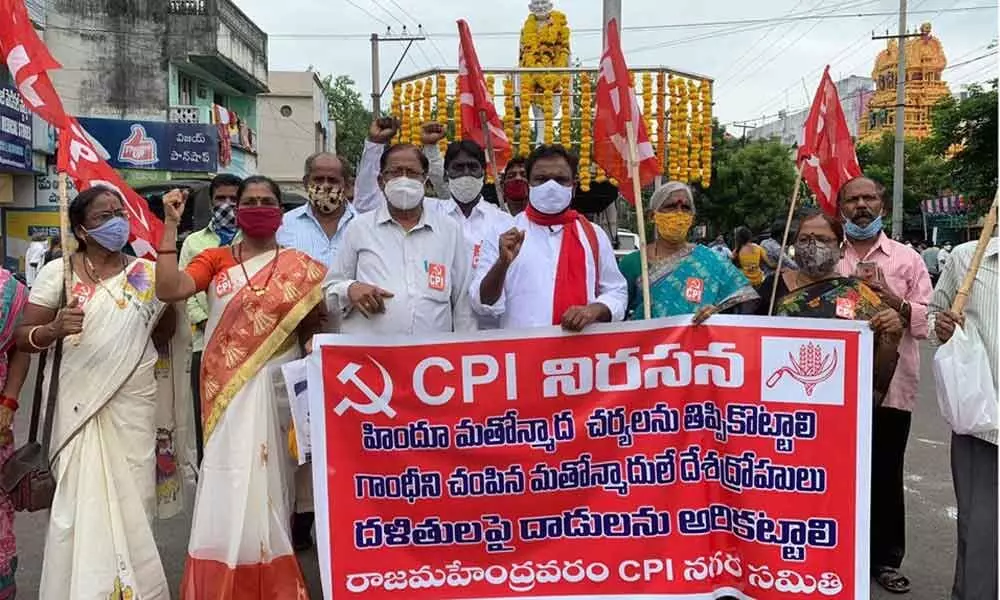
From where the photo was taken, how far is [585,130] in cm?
841

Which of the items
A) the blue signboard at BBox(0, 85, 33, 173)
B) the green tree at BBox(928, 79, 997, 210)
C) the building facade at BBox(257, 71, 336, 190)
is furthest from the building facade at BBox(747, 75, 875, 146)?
the blue signboard at BBox(0, 85, 33, 173)

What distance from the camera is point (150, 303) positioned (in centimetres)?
333

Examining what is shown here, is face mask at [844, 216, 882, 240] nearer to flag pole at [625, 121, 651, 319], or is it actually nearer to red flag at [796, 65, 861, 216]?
red flag at [796, 65, 861, 216]

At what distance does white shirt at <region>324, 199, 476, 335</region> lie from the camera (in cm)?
327

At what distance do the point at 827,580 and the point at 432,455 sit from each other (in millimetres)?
1507

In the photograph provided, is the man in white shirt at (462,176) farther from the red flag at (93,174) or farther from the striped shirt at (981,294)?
the striped shirt at (981,294)

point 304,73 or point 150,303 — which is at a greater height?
point 304,73

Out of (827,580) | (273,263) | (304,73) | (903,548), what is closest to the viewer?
(827,580)

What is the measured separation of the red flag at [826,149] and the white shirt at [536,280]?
1.54 metres

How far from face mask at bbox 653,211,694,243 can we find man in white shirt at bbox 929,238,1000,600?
101cm

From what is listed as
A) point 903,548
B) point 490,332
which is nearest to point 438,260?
point 490,332

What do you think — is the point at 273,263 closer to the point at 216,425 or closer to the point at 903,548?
the point at 216,425

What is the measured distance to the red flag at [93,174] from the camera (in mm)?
3504

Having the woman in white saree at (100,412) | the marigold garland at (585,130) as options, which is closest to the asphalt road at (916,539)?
the woman in white saree at (100,412)
